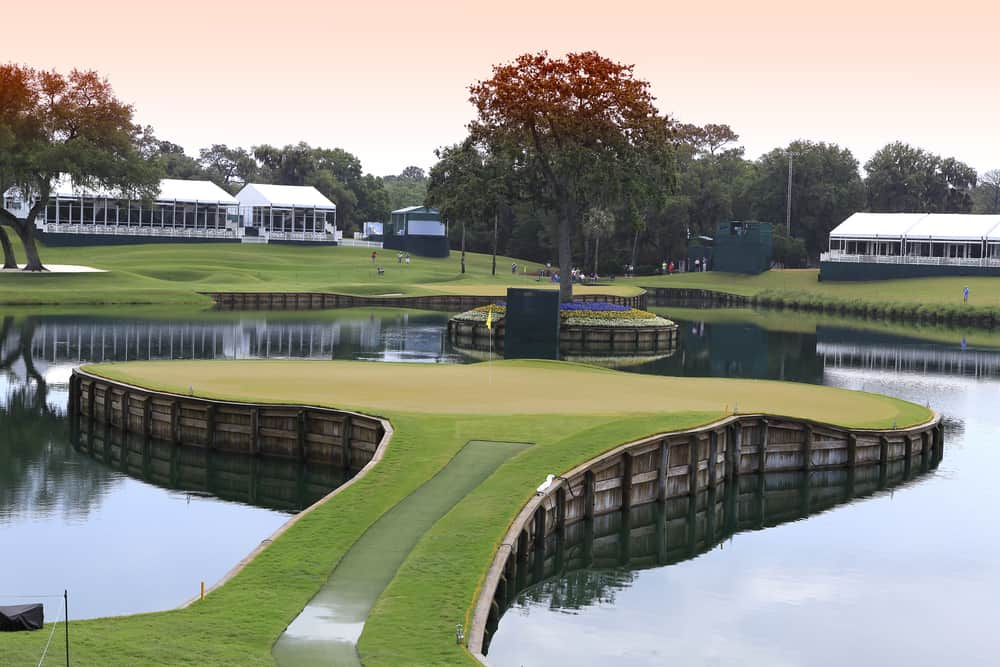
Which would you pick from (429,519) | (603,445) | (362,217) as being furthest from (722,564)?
(362,217)

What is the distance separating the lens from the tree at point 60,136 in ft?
331

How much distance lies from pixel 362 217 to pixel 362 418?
154 metres

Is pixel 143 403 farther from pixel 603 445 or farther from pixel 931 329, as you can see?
pixel 931 329

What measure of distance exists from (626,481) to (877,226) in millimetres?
112606

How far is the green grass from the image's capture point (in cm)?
9850

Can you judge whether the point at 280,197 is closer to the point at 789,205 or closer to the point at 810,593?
the point at 789,205

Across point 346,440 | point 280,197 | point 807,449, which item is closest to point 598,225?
point 280,197

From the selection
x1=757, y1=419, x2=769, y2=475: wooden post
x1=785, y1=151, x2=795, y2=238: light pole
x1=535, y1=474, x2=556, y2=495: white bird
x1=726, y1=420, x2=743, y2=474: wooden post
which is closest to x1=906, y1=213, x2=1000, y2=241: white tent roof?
x1=785, y1=151, x2=795, y2=238: light pole

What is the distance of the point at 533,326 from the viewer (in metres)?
65.4

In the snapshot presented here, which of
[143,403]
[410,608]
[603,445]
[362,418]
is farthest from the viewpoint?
[143,403]

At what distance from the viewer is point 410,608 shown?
20047 mm

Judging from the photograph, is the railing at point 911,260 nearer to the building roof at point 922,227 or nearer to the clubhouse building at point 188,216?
the building roof at point 922,227

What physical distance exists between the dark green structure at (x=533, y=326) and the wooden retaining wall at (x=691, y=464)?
25802 mm

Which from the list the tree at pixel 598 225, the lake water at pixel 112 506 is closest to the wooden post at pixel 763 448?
the lake water at pixel 112 506
